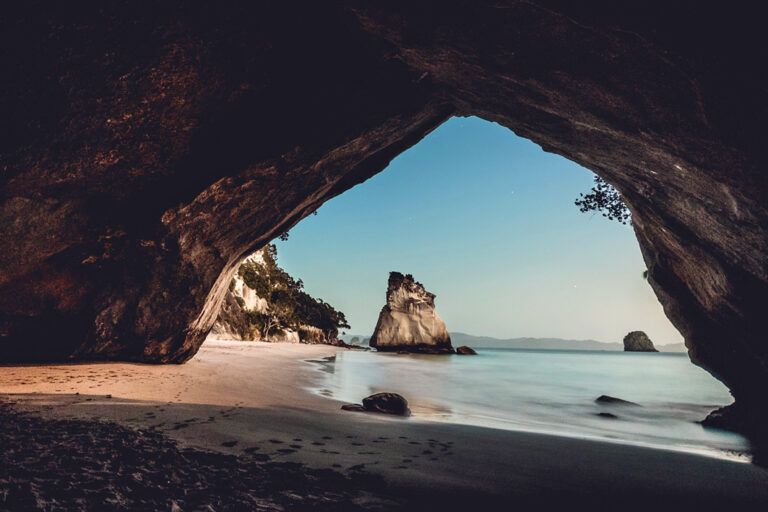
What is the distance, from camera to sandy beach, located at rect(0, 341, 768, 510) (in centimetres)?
274

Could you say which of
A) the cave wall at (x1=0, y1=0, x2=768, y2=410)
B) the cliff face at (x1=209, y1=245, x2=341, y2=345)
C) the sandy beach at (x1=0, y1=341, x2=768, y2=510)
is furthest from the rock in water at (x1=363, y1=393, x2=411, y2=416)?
the cliff face at (x1=209, y1=245, x2=341, y2=345)

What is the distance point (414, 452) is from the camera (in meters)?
3.51

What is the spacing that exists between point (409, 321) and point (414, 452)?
53.4 metres

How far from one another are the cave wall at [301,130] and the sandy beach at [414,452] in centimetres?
304

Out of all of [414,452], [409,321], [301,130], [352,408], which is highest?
[301,130]

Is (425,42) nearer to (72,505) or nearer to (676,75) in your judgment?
(676,75)

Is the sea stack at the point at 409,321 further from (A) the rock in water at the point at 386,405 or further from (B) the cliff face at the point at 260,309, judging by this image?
(A) the rock in water at the point at 386,405

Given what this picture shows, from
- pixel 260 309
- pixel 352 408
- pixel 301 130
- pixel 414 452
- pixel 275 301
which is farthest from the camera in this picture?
pixel 275 301

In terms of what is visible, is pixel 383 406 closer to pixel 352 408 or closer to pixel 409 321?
pixel 352 408

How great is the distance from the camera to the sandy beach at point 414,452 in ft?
9.00

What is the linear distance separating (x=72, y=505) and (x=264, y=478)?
1.02 m

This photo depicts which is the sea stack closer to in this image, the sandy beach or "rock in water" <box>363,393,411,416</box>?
"rock in water" <box>363,393,411,416</box>

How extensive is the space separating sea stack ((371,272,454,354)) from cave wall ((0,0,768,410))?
46882 mm

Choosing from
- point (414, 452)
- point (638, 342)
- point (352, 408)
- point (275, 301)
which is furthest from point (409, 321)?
point (638, 342)
